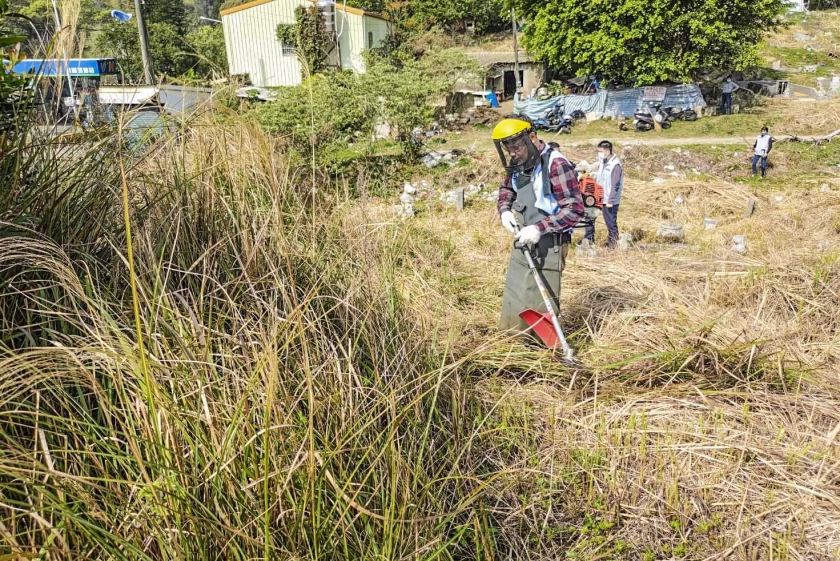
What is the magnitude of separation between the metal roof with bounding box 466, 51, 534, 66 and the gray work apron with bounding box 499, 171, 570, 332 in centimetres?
2614

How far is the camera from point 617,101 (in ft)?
66.0

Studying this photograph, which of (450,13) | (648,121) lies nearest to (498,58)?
(450,13)

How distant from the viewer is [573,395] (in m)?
2.86

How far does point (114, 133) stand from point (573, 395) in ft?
7.69

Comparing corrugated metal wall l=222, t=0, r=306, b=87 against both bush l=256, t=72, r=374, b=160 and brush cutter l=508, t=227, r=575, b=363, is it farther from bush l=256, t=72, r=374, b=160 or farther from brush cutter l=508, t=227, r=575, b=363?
brush cutter l=508, t=227, r=575, b=363

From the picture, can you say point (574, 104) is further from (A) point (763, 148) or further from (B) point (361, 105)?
(B) point (361, 105)

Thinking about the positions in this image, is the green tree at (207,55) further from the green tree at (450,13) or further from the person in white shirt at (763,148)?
the green tree at (450,13)

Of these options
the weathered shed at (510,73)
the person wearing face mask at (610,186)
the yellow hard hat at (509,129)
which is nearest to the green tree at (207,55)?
the yellow hard hat at (509,129)

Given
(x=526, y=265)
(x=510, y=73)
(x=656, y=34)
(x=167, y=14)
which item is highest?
(x=167, y=14)

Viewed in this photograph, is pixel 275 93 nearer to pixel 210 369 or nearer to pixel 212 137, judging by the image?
pixel 212 137

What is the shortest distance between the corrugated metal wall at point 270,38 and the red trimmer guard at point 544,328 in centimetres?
2479

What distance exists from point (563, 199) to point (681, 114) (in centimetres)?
1732

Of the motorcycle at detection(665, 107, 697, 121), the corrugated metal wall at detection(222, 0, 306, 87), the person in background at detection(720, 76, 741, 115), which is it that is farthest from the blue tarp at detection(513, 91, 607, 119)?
the corrugated metal wall at detection(222, 0, 306, 87)

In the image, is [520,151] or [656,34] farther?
[656,34]
